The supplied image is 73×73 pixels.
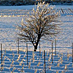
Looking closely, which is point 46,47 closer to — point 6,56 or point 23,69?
point 6,56

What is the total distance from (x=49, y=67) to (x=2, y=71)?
149cm

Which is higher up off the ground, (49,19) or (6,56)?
(49,19)

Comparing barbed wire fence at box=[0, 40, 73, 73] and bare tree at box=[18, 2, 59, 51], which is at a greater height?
bare tree at box=[18, 2, 59, 51]

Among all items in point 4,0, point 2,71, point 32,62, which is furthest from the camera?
point 4,0

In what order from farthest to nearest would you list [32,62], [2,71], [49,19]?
[49,19]
[32,62]
[2,71]

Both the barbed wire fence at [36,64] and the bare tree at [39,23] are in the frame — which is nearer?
the barbed wire fence at [36,64]

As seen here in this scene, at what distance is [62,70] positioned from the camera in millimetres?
8656

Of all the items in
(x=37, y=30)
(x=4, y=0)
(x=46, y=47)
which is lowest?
(x=4, y=0)

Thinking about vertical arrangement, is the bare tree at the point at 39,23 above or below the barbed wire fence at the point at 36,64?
above

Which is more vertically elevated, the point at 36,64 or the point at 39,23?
the point at 39,23

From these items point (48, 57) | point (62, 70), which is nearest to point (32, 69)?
point (62, 70)

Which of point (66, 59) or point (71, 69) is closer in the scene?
point (71, 69)

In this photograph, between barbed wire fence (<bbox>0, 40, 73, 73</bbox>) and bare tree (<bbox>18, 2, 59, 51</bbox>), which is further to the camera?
bare tree (<bbox>18, 2, 59, 51</bbox>)

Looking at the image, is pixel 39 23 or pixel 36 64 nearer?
pixel 36 64
